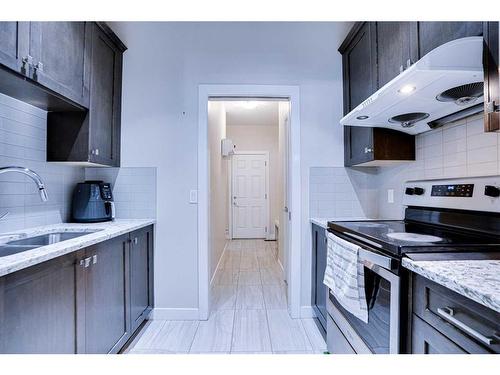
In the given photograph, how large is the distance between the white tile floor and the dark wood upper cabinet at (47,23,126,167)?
1404 millimetres

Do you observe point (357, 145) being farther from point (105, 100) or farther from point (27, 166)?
point (27, 166)

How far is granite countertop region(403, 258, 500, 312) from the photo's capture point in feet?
2.16

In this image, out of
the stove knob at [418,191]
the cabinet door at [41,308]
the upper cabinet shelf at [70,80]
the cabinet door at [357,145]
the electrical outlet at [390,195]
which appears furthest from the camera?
the electrical outlet at [390,195]

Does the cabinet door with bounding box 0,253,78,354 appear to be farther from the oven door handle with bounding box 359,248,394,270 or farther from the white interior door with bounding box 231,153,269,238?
the white interior door with bounding box 231,153,269,238

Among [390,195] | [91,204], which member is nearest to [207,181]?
[91,204]

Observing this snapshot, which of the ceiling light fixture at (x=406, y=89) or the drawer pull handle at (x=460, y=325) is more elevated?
the ceiling light fixture at (x=406, y=89)

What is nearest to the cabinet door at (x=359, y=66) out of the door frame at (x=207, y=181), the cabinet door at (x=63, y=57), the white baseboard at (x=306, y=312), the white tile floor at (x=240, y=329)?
the door frame at (x=207, y=181)

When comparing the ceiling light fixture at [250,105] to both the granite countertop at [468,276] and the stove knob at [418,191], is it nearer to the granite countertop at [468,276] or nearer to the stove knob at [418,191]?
the stove knob at [418,191]

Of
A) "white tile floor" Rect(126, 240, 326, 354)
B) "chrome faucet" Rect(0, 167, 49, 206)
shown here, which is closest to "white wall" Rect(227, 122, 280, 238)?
"white tile floor" Rect(126, 240, 326, 354)

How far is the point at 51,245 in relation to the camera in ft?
3.85

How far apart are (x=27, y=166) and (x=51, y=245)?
0.84m

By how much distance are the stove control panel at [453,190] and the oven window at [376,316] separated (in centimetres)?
70

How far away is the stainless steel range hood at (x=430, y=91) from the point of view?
1.03 m

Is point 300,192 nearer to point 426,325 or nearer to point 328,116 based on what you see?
point 328,116
